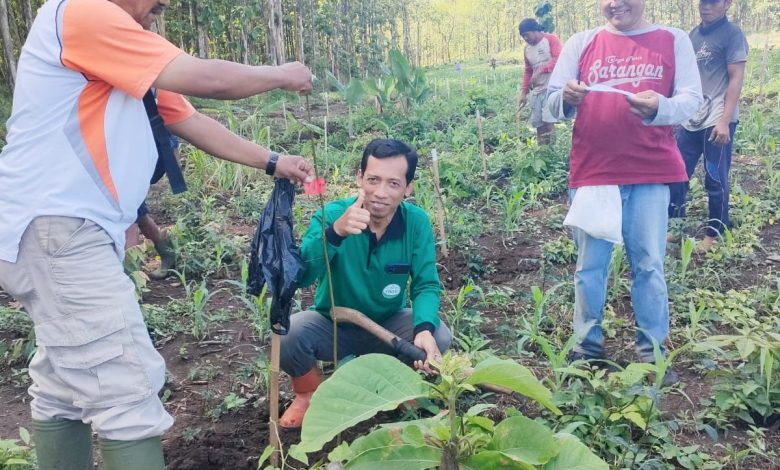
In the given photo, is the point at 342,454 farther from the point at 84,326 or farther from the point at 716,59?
the point at 716,59

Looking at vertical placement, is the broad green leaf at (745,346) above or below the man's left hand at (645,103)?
below

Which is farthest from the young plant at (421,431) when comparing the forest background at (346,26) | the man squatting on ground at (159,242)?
the forest background at (346,26)

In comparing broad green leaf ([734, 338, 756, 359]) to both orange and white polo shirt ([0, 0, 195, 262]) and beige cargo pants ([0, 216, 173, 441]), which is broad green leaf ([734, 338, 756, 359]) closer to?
beige cargo pants ([0, 216, 173, 441])

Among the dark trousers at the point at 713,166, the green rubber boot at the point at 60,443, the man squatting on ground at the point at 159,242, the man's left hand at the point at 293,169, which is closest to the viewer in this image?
the green rubber boot at the point at 60,443

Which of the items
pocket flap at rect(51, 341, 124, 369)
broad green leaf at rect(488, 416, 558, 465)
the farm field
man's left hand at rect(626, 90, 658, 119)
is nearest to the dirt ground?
the farm field

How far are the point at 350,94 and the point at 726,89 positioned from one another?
4.85m

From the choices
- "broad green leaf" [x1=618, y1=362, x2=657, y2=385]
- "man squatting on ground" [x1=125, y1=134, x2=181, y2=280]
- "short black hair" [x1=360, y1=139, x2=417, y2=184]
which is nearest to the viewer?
"broad green leaf" [x1=618, y1=362, x2=657, y2=385]

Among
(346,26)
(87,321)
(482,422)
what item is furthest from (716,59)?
(346,26)

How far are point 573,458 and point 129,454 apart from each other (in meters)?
1.15

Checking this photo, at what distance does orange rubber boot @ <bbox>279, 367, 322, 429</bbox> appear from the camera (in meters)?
2.50

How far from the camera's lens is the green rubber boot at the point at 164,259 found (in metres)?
4.14

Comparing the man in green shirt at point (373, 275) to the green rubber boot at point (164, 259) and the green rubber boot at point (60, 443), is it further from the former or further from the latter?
the green rubber boot at point (164, 259)

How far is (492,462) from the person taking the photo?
146 cm

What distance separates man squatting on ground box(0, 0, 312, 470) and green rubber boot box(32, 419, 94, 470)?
19 centimetres
